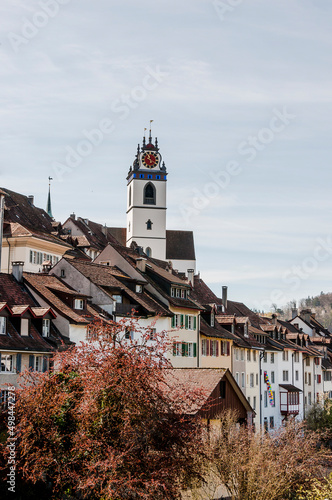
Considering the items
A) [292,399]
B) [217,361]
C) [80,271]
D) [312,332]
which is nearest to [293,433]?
[80,271]

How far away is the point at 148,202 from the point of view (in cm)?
11581

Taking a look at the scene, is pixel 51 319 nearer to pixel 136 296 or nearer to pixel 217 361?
pixel 136 296

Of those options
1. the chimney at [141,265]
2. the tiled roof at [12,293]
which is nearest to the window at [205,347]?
the chimney at [141,265]

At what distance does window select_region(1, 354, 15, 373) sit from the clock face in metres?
83.6

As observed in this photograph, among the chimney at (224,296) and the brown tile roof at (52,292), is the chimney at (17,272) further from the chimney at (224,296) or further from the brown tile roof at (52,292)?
the chimney at (224,296)

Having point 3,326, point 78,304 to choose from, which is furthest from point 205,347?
point 3,326

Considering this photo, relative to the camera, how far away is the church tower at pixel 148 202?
11362 cm

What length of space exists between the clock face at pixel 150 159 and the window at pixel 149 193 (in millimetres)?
3466

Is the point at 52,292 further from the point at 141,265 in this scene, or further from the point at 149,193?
the point at 149,193

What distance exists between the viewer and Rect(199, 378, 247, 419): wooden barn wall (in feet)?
116

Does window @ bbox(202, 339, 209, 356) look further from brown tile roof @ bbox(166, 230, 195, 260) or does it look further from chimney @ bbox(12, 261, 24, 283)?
brown tile roof @ bbox(166, 230, 195, 260)

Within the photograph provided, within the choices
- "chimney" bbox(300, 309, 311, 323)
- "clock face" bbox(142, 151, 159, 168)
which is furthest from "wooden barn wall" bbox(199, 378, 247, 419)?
"clock face" bbox(142, 151, 159, 168)

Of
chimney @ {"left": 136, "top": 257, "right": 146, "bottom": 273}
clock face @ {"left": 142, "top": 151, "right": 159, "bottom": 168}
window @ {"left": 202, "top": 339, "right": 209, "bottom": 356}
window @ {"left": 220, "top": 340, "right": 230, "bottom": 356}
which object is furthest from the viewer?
clock face @ {"left": 142, "top": 151, "right": 159, "bottom": 168}

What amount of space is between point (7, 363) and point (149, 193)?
8170cm
